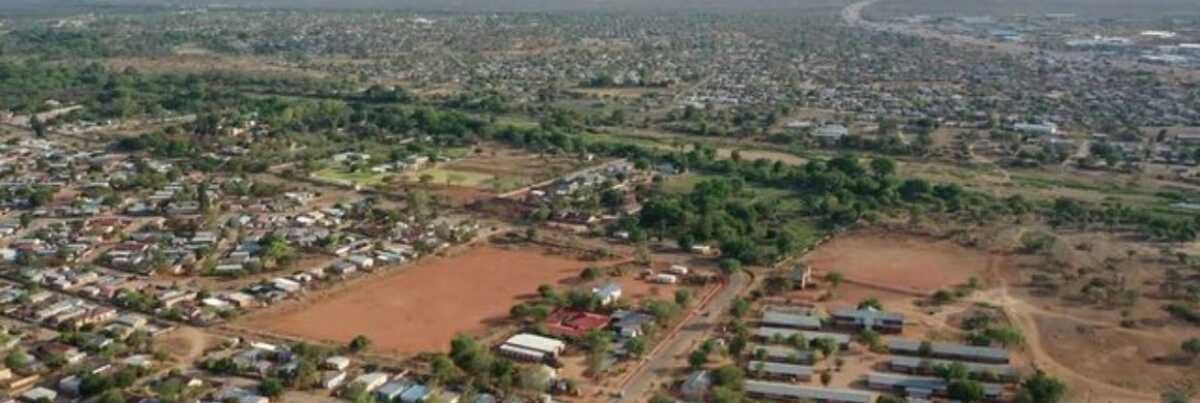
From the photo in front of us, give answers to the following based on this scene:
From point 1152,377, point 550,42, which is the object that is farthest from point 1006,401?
point 550,42

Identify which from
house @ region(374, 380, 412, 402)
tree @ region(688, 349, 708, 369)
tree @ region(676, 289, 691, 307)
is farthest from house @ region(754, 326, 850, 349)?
house @ region(374, 380, 412, 402)

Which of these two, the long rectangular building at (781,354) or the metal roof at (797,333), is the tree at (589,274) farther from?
the long rectangular building at (781,354)

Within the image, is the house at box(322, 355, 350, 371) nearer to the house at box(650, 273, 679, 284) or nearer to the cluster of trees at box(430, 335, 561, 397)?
the cluster of trees at box(430, 335, 561, 397)

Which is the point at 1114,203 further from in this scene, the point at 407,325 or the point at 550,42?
the point at 550,42

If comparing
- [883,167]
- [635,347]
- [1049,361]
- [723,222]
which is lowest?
[1049,361]

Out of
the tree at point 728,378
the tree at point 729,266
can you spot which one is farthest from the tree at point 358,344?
the tree at point 729,266

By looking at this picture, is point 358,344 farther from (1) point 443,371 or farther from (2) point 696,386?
(2) point 696,386

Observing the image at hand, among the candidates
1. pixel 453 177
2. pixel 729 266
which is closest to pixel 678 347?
pixel 729 266
